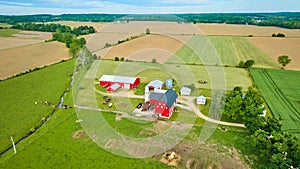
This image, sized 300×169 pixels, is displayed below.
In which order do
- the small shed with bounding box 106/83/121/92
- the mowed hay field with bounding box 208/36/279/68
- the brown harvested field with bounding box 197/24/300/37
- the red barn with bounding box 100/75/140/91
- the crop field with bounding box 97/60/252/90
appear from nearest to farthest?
1. the small shed with bounding box 106/83/121/92
2. the red barn with bounding box 100/75/140/91
3. the crop field with bounding box 97/60/252/90
4. the mowed hay field with bounding box 208/36/279/68
5. the brown harvested field with bounding box 197/24/300/37

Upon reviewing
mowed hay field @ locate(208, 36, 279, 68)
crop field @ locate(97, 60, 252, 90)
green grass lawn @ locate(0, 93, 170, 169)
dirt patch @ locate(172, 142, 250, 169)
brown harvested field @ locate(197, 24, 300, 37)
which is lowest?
green grass lawn @ locate(0, 93, 170, 169)

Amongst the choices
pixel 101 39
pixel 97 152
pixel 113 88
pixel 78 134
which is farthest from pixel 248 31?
pixel 97 152

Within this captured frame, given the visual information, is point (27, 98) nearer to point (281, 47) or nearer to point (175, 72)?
point (175, 72)

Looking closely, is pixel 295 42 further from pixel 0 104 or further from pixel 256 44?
pixel 0 104

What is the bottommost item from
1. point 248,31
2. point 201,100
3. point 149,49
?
point 201,100

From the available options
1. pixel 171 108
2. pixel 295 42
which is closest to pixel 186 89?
pixel 171 108

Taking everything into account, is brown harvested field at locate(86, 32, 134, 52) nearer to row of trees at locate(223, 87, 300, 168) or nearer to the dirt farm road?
the dirt farm road

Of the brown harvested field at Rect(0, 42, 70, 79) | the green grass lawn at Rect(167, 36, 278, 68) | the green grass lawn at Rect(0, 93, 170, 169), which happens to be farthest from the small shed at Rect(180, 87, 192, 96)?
the brown harvested field at Rect(0, 42, 70, 79)
